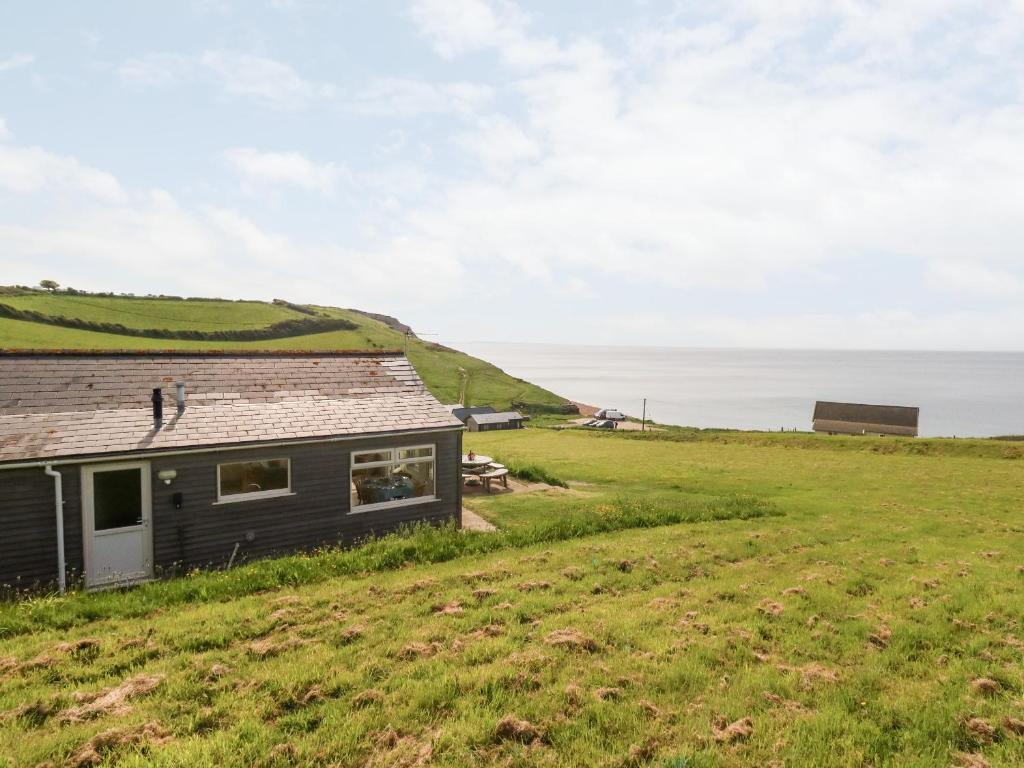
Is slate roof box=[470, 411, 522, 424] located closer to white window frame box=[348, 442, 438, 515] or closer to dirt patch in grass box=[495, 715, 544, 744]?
white window frame box=[348, 442, 438, 515]

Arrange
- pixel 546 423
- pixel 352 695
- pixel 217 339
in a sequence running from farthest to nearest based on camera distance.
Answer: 1. pixel 217 339
2. pixel 546 423
3. pixel 352 695

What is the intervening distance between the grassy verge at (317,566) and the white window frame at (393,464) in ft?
3.09

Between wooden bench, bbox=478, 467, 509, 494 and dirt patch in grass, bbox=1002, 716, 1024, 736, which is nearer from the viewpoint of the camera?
dirt patch in grass, bbox=1002, 716, 1024, 736

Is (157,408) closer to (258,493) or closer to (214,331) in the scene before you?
(258,493)

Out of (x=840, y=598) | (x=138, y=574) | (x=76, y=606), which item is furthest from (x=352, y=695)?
(x=138, y=574)

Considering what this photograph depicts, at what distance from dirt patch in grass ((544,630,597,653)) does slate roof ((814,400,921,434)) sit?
82.3 m

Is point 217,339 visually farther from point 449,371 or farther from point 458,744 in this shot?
point 458,744

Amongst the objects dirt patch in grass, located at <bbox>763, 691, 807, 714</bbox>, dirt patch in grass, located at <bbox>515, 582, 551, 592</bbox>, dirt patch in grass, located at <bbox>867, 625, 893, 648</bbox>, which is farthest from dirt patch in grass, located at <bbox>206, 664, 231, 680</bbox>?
dirt patch in grass, located at <bbox>867, 625, 893, 648</bbox>

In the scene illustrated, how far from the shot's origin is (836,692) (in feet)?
23.1

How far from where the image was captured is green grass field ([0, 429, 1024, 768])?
19.7ft

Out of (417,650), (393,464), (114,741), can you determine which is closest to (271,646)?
(417,650)

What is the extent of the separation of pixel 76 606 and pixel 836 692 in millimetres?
12643

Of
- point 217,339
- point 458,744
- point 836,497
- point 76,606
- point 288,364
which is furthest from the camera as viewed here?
point 217,339

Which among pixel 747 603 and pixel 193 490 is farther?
pixel 193 490
